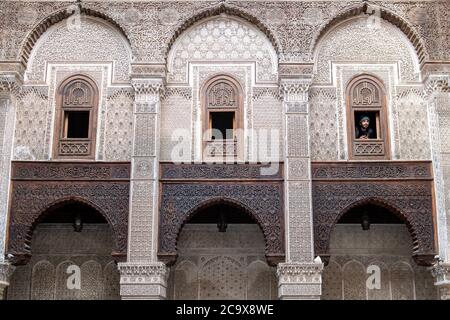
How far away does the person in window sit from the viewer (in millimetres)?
11516

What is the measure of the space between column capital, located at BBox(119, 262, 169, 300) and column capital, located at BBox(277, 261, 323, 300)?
6.36 ft

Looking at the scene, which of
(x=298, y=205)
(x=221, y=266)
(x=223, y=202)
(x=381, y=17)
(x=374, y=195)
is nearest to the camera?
(x=298, y=205)

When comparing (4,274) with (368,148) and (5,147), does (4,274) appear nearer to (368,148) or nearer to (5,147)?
(5,147)

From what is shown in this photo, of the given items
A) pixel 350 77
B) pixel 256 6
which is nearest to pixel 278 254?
pixel 350 77

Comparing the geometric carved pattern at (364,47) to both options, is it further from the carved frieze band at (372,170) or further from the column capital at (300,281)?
the column capital at (300,281)

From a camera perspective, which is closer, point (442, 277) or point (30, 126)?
point (442, 277)

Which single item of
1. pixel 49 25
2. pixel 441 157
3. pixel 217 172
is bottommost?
pixel 217 172

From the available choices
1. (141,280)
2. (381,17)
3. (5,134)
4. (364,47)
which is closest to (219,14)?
(364,47)

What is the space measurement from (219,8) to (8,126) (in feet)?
13.8

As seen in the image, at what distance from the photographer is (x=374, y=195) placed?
36.0 ft

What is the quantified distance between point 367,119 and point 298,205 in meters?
2.06

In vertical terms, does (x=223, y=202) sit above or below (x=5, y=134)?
below

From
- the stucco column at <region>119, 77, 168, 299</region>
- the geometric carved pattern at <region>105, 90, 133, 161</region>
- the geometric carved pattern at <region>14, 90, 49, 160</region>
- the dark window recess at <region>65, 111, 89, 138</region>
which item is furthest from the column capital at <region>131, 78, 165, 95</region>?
the geometric carved pattern at <region>14, 90, 49, 160</region>
